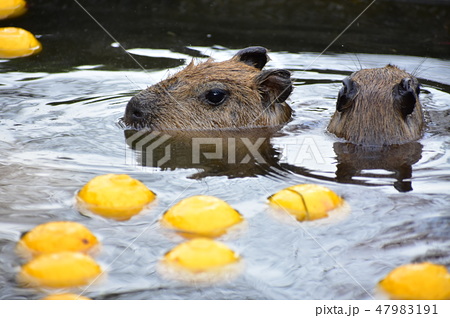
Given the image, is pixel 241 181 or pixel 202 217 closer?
pixel 202 217

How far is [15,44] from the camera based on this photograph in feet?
25.6

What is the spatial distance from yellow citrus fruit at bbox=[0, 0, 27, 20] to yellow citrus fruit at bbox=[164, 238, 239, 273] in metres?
5.97

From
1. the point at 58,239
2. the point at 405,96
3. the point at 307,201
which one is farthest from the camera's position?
the point at 405,96

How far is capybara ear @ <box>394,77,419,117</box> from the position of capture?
558cm

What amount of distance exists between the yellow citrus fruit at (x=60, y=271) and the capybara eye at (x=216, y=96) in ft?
9.26

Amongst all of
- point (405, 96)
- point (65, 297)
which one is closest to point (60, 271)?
point (65, 297)

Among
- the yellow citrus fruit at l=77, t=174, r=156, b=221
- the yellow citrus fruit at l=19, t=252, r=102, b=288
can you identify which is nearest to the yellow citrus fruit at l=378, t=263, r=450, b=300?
the yellow citrus fruit at l=19, t=252, r=102, b=288

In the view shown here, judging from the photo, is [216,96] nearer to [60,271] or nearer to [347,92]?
[347,92]

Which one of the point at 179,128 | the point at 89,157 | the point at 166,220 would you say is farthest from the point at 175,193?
the point at 179,128

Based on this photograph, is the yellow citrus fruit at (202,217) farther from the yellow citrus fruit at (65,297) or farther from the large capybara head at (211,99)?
the large capybara head at (211,99)

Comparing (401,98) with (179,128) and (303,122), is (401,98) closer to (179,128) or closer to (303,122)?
(303,122)

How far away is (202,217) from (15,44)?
176 inches

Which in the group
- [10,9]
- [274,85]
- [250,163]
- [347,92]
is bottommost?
[250,163]
